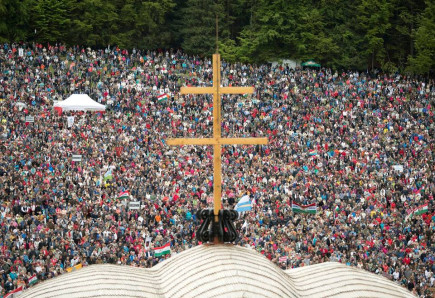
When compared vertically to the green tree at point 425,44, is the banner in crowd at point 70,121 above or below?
below

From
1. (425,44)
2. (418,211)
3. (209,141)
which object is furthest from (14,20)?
(209,141)

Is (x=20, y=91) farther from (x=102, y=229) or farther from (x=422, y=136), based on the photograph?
(x=422, y=136)

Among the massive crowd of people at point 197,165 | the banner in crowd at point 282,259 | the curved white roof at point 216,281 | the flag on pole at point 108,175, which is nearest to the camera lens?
the curved white roof at point 216,281

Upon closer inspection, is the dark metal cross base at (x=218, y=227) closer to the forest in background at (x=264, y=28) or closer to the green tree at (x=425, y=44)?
the green tree at (x=425, y=44)

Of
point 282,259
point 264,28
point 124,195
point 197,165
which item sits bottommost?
point 282,259

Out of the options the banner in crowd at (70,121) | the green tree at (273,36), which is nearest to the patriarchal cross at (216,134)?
the banner in crowd at (70,121)

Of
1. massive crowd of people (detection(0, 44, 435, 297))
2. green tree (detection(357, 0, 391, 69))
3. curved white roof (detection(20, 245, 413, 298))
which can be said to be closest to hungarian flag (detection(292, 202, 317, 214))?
massive crowd of people (detection(0, 44, 435, 297))

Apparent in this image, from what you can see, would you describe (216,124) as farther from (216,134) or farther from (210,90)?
(210,90)
